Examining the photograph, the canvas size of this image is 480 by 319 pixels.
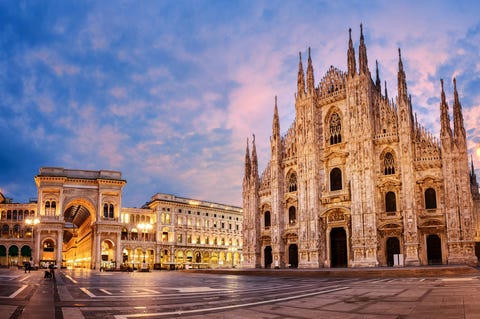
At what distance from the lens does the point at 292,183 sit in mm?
55969

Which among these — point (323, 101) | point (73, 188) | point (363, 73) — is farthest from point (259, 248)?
point (73, 188)

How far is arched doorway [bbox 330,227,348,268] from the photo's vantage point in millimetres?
49906

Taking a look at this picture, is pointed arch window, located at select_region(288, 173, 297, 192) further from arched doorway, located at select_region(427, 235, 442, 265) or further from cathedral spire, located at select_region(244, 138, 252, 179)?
arched doorway, located at select_region(427, 235, 442, 265)

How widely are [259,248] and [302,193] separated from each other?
11.0 m

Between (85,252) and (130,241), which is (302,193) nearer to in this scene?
(130,241)

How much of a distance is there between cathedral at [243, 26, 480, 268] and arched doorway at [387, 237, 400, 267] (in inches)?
4.2

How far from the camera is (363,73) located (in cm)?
4944

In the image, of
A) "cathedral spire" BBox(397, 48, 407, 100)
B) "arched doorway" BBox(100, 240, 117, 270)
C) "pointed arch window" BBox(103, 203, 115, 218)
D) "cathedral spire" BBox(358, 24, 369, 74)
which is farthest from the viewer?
"pointed arch window" BBox(103, 203, 115, 218)

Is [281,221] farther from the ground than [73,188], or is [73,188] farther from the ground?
[73,188]

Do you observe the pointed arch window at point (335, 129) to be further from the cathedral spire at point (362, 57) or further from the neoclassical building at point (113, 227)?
the neoclassical building at point (113, 227)

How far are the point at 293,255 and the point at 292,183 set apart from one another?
927 cm

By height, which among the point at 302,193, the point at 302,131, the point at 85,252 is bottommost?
the point at 85,252

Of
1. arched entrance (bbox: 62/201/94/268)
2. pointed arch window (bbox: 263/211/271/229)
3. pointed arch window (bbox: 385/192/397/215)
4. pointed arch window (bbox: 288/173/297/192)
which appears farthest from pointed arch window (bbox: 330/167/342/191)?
arched entrance (bbox: 62/201/94/268)

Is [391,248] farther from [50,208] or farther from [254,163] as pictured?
[50,208]
